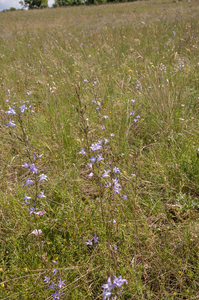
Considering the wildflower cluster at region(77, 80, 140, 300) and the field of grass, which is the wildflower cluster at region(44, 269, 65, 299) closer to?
the field of grass

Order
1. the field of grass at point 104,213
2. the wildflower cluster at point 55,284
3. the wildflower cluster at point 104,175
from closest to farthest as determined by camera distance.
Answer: the wildflower cluster at point 104,175 < the wildflower cluster at point 55,284 < the field of grass at point 104,213

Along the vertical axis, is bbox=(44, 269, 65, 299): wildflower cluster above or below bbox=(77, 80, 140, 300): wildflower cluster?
below

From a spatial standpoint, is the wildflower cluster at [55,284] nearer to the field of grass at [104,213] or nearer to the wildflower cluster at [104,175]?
the field of grass at [104,213]

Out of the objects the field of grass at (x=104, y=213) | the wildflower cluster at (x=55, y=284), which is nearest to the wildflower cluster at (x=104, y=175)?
the field of grass at (x=104, y=213)

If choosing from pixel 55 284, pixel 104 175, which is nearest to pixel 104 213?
pixel 104 175

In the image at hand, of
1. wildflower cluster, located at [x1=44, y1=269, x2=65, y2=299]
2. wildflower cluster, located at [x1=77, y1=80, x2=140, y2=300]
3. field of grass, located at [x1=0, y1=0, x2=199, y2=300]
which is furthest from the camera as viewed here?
field of grass, located at [x1=0, y1=0, x2=199, y2=300]

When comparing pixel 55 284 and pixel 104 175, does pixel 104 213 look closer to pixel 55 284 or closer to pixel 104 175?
pixel 104 175

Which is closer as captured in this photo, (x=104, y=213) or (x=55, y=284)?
(x=55, y=284)

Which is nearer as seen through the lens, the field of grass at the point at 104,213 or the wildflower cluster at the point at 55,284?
the wildflower cluster at the point at 55,284

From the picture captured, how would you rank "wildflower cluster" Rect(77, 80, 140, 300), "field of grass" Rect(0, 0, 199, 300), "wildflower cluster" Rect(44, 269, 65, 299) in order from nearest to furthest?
"wildflower cluster" Rect(77, 80, 140, 300) → "wildflower cluster" Rect(44, 269, 65, 299) → "field of grass" Rect(0, 0, 199, 300)

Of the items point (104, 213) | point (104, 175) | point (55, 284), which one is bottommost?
point (55, 284)

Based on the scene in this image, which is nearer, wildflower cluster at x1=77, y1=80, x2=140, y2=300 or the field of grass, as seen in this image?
wildflower cluster at x1=77, y1=80, x2=140, y2=300

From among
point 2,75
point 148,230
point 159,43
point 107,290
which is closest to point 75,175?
point 148,230

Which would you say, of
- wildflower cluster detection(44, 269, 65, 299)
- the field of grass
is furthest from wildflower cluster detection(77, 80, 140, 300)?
wildflower cluster detection(44, 269, 65, 299)
